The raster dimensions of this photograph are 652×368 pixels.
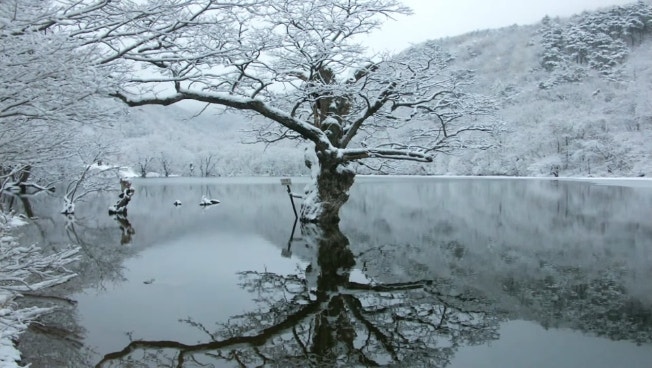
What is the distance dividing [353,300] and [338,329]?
48.5 inches

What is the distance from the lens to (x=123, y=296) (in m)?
7.08

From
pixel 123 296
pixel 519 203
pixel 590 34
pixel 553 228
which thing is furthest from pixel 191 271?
pixel 590 34

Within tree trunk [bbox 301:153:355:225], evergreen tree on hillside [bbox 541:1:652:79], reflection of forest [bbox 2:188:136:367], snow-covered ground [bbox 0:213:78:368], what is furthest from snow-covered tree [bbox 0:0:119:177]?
evergreen tree on hillside [bbox 541:1:652:79]

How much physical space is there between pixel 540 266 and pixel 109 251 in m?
10.2

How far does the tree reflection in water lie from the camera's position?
15.0 feet

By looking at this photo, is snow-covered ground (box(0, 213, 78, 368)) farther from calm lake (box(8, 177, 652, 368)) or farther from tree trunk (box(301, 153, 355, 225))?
tree trunk (box(301, 153, 355, 225))

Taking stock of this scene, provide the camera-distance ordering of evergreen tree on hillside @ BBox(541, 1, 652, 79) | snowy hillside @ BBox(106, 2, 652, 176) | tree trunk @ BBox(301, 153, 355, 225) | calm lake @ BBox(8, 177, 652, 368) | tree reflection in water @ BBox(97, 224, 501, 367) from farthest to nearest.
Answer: evergreen tree on hillside @ BBox(541, 1, 652, 79) → snowy hillside @ BBox(106, 2, 652, 176) → tree trunk @ BBox(301, 153, 355, 225) → calm lake @ BBox(8, 177, 652, 368) → tree reflection in water @ BBox(97, 224, 501, 367)

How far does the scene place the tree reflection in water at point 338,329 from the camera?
15.0 feet

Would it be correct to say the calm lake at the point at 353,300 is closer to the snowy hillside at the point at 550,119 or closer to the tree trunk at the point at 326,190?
the tree trunk at the point at 326,190

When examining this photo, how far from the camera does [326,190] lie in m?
15.1

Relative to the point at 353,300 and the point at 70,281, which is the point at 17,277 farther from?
the point at 70,281

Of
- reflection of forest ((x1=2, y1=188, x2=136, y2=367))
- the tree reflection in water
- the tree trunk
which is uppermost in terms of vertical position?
the tree trunk

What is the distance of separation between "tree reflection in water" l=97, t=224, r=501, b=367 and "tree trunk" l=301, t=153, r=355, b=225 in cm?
715

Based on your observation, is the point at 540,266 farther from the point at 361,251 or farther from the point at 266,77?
the point at 266,77
